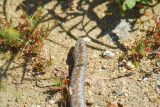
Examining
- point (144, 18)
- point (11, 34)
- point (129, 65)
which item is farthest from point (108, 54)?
point (11, 34)

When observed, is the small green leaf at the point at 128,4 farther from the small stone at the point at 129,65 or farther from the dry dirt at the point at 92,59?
the small stone at the point at 129,65

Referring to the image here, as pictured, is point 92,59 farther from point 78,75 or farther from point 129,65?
point 129,65

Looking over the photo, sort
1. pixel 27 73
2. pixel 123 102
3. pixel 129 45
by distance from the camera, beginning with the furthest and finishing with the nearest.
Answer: pixel 129 45
pixel 27 73
pixel 123 102

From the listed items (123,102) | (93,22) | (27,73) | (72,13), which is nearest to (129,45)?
(93,22)

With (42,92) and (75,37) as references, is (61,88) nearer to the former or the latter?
(42,92)

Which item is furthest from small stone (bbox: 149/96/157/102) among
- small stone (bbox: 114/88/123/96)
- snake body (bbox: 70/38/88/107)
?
snake body (bbox: 70/38/88/107)

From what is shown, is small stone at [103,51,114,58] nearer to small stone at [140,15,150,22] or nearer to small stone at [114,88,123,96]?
small stone at [114,88,123,96]

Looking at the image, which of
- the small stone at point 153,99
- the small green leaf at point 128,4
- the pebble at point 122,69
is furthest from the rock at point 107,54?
the small stone at point 153,99
